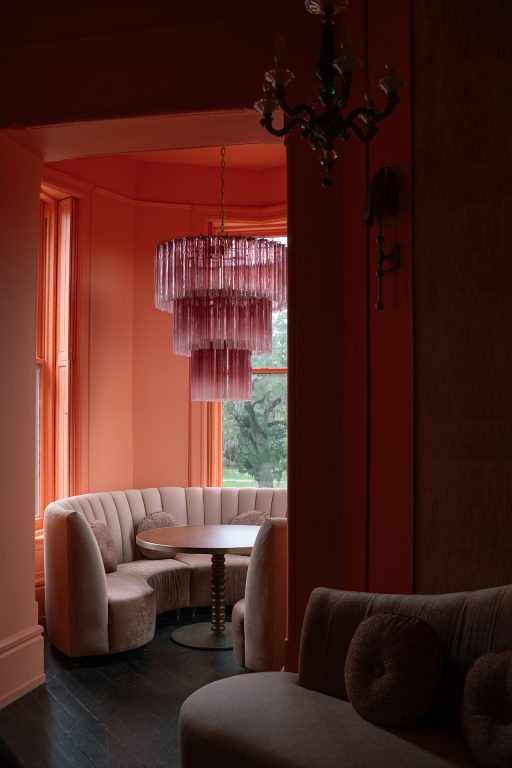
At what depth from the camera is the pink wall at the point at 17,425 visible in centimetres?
403

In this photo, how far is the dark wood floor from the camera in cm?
337

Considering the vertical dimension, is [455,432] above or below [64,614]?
above

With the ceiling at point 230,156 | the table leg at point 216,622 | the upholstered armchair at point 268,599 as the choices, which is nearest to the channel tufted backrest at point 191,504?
the table leg at point 216,622

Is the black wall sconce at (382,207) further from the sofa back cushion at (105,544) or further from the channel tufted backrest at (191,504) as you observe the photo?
the channel tufted backrest at (191,504)

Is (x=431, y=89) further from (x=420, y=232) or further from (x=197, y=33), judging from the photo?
(x=197, y=33)

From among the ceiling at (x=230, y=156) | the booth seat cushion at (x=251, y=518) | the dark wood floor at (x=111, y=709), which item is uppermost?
the ceiling at (x=230, y=156)

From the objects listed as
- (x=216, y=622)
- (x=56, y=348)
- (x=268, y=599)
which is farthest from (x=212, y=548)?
(x=56, y=348)

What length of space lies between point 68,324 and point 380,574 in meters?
3.55

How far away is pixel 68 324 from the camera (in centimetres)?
593

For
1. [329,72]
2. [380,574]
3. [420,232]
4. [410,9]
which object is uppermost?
[410,9]

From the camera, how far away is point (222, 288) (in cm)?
478

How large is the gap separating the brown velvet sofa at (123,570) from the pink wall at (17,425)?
348mm

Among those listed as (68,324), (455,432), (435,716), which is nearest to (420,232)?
(455,432)

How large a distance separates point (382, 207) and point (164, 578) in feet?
11.2
